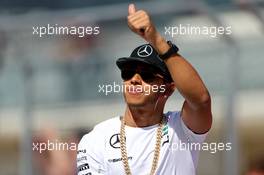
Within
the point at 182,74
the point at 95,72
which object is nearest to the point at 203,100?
the point at 182,74

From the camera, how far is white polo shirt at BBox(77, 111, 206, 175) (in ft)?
5.38

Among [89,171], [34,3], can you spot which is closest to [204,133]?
[89,171]

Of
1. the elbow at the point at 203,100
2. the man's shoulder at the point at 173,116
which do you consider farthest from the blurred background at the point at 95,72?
the elbow at the point at 203,100

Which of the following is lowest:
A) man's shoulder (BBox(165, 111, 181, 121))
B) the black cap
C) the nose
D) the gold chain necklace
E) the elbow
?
the gold chain necklace

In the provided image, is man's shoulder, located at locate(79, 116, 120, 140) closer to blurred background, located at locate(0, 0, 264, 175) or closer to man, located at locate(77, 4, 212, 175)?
man, located at locate(77, 4, 212, 175)

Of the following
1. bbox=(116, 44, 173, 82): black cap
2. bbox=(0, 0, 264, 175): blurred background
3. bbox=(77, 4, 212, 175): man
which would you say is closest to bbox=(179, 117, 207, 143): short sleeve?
bbox=(77, 4, 212, 175): man

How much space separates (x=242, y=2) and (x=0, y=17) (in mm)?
759

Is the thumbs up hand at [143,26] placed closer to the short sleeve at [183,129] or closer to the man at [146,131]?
the man at [146,131]

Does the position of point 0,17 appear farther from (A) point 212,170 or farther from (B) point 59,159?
(A) point 212,170

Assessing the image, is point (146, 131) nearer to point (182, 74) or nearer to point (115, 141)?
point (115, 141)

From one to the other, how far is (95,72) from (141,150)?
908 millimetres

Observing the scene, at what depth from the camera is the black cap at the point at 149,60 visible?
1686mm

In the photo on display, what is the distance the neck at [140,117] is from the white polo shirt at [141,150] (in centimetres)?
1

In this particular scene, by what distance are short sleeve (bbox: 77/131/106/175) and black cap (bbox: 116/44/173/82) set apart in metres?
0.17
